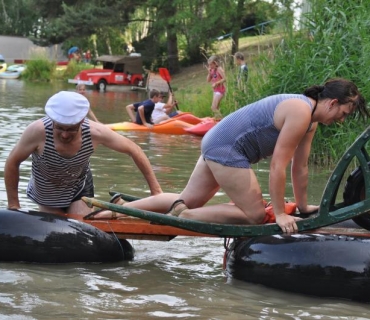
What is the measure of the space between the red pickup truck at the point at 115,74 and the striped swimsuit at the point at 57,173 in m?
31.7

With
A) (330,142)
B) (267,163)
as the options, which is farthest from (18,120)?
(330,142)

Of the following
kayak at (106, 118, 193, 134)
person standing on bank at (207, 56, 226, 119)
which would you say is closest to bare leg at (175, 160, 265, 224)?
person standing on bank at (207, 56, 226, 119)

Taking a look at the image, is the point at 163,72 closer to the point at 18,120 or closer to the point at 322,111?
the point at 18,120

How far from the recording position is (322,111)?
6.27 m

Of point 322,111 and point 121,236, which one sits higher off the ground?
point 322,111

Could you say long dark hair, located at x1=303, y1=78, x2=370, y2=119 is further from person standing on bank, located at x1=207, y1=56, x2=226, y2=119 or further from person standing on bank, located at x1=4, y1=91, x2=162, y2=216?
person standing on bank, located at x1=207, y1=56, x2=226, y2=119

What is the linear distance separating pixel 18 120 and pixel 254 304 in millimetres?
13936

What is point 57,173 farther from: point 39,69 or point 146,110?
point 39,69

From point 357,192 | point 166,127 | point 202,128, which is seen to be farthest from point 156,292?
point 166,127

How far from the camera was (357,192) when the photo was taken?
6.43 m

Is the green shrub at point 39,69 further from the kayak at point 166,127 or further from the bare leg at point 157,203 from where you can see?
the bare leg at point 157,203

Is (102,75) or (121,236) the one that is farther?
(102,75)

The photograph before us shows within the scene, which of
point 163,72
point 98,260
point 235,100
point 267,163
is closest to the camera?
point 98,260

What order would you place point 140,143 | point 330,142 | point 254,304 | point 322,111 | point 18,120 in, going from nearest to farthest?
point 254,304 → point 322,111 → point 330,142 → point 140,143 → point 18,120
